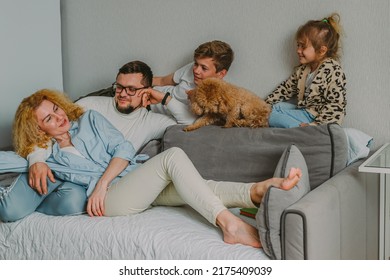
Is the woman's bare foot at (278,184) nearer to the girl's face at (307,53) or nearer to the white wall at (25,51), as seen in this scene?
the girl's face at (307,53)

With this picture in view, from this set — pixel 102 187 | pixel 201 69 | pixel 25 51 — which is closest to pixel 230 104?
pixel 201 69

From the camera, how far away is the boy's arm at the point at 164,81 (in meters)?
2.54

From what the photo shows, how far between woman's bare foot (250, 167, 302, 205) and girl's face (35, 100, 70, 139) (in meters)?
0.79

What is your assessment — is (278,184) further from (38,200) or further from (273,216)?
(38,200)

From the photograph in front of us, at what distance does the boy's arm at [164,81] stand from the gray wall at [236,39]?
0.27 feet

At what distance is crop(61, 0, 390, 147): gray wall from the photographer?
214 centimetres

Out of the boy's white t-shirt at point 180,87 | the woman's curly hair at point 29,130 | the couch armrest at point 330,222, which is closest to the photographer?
the couch armrest at point 330,222

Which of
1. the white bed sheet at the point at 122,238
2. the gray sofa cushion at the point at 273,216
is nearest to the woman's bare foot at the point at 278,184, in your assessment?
the gray sofa cushion at the point at 273,216

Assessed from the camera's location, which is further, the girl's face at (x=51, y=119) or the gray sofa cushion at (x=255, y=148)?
the girl's face at (x=51, y=119)

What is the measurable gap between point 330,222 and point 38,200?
1026 millimetres

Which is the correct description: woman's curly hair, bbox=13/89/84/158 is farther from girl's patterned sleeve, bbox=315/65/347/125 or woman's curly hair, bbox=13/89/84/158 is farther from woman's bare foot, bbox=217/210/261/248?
girl's patterned sleeve, bbox=315/65/347/125

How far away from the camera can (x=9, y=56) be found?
2613mm

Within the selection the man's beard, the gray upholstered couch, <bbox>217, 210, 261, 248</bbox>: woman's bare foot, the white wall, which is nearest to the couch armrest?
the gray upholstered couch
